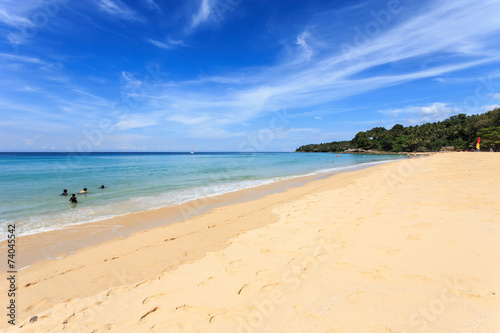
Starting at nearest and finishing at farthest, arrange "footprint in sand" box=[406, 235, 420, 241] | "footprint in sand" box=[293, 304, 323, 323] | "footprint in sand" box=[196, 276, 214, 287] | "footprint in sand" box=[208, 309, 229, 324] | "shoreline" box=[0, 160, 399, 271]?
1. "footprint in sand" box=[293, 304, 323, 323]
2. "footprint in sand" box=[208, 309, 229, 324]
3. "footprint in sand" box=[196, 276, 214, 287]
4. "footprint in sand" box=[406, 235, 420, 241]
5. "shoreline" box=[0, 160, 399, 271]

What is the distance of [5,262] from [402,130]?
149m

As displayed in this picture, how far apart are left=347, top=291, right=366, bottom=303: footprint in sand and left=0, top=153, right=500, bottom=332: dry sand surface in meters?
0.01

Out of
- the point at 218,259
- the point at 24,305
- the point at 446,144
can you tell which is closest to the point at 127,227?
the point at 24,305

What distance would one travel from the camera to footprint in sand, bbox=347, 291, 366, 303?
2510 mm

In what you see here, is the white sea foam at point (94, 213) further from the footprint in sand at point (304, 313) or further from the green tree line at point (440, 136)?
the green tree line at point (440, 136)

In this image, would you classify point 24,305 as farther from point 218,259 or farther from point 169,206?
point 169,206

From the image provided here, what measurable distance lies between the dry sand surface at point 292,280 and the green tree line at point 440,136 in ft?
256

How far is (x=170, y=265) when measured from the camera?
4074mm

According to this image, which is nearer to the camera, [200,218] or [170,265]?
[170,265]

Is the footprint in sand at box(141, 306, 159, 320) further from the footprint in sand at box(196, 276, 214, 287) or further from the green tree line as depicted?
the green tree line

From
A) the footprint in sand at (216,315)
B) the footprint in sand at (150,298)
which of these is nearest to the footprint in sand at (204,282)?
the footprint in sand at (150,298)

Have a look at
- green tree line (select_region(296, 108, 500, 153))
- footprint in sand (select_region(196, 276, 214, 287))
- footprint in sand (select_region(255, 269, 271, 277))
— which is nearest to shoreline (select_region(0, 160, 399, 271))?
footprint in sand (select_region(196, 276, 214, 287))

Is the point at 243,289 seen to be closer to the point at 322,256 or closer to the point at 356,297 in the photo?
the point at 356,297

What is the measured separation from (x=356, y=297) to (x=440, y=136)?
122158mm
